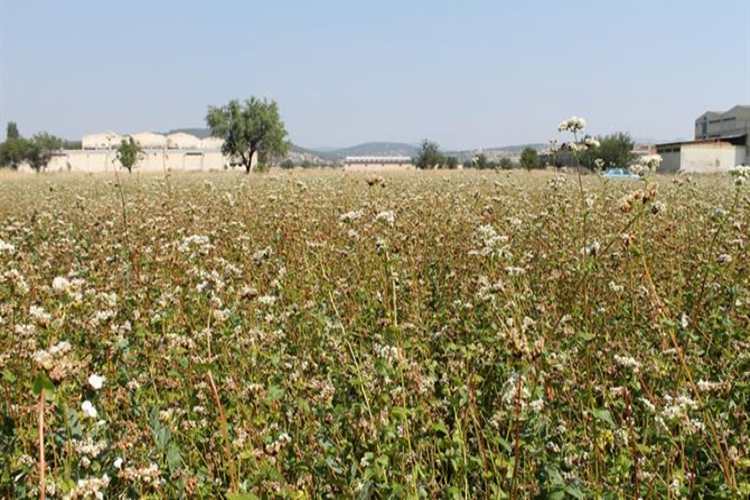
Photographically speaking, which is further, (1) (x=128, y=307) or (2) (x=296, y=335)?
(1) (x=128, y=307)

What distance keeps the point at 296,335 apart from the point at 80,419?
1773mm

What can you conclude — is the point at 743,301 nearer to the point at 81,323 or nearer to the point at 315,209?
the point at 81,323

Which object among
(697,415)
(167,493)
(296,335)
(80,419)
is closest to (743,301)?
(697,415)

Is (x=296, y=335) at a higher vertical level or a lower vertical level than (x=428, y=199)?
lower

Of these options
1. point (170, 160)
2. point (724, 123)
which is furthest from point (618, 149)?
point (170, 160)

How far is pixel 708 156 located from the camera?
200 feet

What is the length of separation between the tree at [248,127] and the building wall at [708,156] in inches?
1847

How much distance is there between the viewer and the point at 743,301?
4418 millimetres

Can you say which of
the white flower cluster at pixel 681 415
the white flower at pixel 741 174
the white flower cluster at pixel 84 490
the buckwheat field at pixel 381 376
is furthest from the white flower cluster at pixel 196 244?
the white flower at pixel 741 174

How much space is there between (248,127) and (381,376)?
76.6 meters

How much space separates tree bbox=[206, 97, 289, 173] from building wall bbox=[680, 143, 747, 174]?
46.9 metres

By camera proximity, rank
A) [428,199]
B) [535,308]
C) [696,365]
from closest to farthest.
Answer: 1. [696,365]
2. [535,308]
3. [428,199]

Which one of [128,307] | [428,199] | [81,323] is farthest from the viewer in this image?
Answer: [428,199]

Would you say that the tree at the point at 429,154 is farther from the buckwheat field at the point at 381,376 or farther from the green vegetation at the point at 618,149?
the buckwheat field at the point at 381,376
